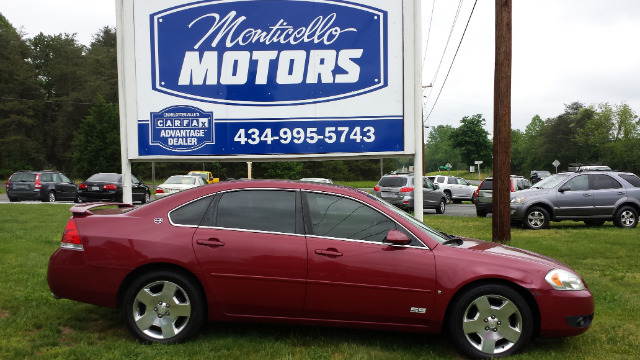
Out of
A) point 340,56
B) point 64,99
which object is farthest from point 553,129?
point 340,56

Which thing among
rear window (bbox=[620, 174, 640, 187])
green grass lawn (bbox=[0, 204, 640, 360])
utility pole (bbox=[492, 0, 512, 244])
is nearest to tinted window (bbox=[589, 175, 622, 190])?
rear window (bbox=[620, 174, 640, 187])

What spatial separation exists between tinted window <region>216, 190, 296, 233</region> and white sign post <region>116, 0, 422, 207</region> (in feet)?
7.11

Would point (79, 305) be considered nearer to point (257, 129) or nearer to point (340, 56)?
point (257, 129)

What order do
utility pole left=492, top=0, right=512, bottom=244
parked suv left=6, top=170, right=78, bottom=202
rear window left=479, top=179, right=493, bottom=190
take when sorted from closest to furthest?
utility pole left=492, top=0, right=512, bottom=244, rear window left=479, top=179, right=493, bottom=190, parked suv left=6, top=170, right=78, bottom=202

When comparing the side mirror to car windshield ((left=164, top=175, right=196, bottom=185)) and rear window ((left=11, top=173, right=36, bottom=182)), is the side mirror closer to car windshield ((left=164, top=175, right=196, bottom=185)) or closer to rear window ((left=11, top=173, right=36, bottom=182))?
car windshield ((left=164, top=175, right=196, bottom=185))

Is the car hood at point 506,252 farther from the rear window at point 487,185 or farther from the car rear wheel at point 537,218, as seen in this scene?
the rear window at point 487,185

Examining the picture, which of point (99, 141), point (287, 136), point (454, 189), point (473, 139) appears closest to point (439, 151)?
point (473, 139)

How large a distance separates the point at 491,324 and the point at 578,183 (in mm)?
11324

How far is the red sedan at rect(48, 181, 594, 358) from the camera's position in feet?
13.6

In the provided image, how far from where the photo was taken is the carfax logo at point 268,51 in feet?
21.8

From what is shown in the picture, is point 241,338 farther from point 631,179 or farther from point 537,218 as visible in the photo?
point 631,179

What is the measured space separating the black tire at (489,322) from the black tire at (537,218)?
33.8 ft

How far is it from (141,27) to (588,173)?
12.4 metres

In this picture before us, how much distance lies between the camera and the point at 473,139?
220 feet
